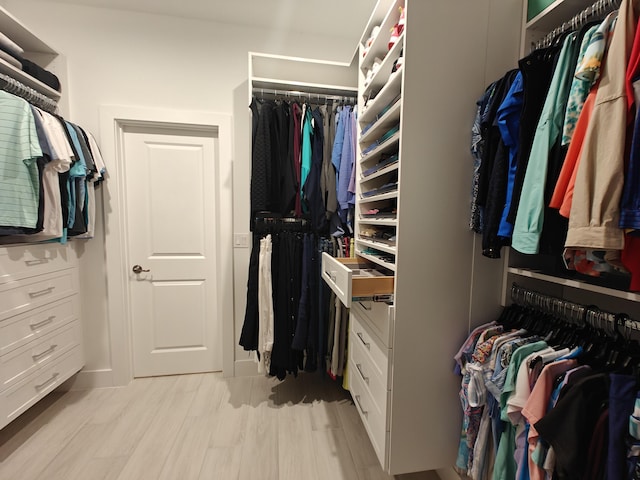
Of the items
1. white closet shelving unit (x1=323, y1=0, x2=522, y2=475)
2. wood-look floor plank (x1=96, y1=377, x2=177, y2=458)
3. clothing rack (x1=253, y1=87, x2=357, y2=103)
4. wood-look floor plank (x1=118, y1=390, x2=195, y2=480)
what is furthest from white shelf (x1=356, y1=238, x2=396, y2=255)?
wood-look floor plank (x1=96, y1=377, x2=177, y2=458)

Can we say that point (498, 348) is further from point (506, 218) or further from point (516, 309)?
point (506, 218)

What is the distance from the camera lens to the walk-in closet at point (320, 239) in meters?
0.73

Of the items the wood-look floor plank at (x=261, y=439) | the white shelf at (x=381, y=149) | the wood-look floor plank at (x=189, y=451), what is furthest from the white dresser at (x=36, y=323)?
the white shelf at (x=381, y=149)

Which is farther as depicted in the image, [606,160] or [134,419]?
[134,419]

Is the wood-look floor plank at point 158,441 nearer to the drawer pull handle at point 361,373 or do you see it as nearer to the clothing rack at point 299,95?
the drawer pull handle at point 361,373

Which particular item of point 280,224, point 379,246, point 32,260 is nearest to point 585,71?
point 379,246

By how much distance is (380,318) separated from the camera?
1132mm

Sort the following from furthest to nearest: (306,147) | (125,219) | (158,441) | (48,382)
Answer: (125,219) → (306,147) → (48,382) → (158,441)

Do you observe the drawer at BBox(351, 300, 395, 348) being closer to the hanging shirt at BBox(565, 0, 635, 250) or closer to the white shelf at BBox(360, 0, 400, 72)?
the hanging shirt at BBox(565, 0, 635, 250)

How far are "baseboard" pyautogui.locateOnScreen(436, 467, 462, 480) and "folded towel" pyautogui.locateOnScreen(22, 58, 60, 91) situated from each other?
3.15 meters

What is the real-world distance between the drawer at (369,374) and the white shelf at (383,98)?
1.20 m

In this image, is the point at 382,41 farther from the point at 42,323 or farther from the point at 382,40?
the point at 42,323

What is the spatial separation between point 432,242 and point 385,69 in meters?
0.88

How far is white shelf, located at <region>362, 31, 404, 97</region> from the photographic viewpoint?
1.07 m
